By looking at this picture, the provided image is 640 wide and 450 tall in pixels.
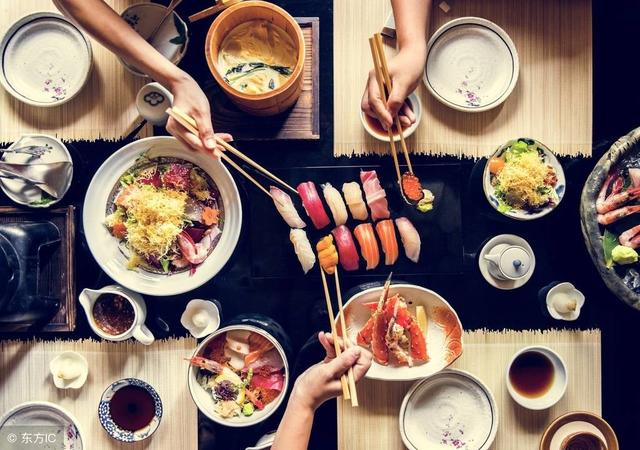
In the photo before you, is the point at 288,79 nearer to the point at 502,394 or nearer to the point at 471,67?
the point at 471,67

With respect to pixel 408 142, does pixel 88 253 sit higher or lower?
lower

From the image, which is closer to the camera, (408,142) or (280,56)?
(280,56)

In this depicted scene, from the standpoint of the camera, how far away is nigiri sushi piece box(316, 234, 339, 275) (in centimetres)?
264

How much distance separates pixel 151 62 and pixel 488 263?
1694mm

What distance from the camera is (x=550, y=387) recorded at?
8.76 feet

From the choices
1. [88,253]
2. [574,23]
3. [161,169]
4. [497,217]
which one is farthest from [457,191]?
[88,253]

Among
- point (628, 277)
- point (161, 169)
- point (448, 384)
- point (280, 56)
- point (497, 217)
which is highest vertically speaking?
point (280, 56)

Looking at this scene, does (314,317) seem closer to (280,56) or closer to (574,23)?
(280,56)

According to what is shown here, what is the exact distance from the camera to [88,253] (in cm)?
275

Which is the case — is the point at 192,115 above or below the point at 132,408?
above

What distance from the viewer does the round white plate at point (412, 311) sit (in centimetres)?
257

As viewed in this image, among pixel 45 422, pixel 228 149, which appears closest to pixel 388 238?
pixel 228 149

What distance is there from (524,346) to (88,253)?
2071mm

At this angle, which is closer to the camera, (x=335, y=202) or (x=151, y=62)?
(x=151, y=62)
